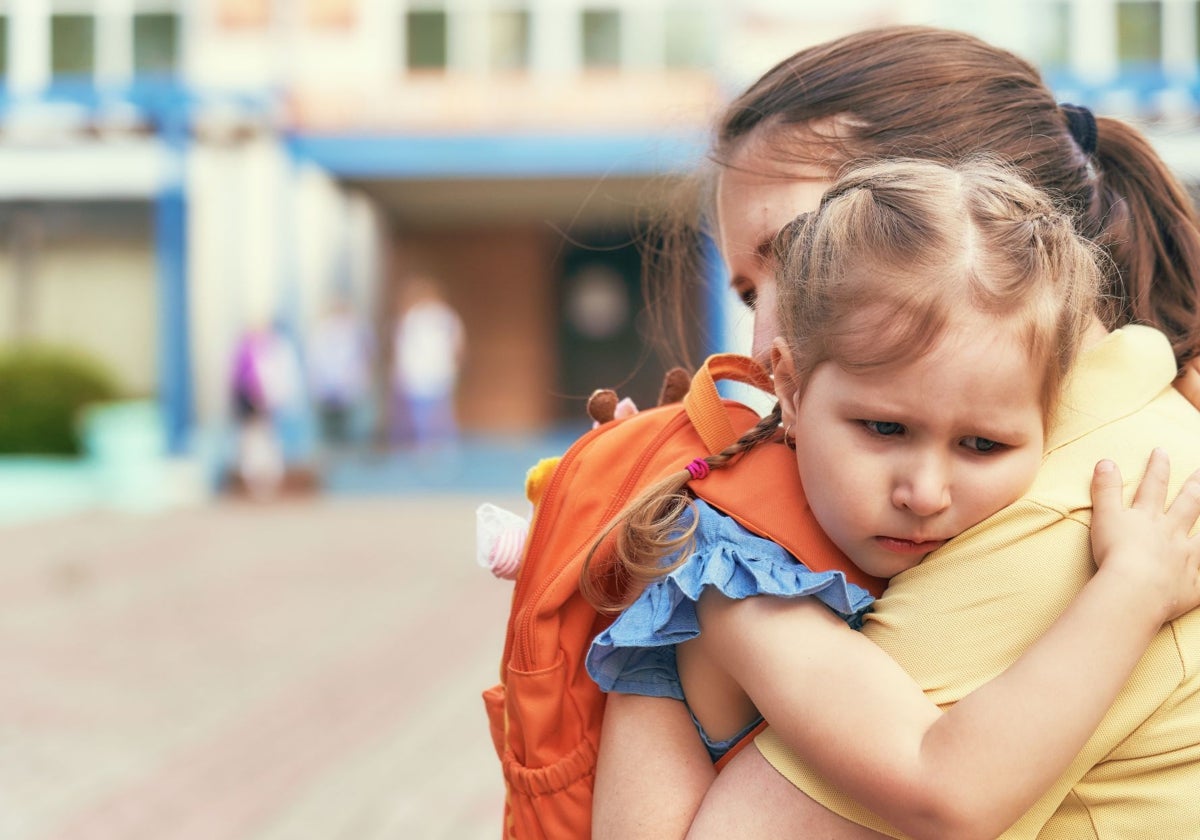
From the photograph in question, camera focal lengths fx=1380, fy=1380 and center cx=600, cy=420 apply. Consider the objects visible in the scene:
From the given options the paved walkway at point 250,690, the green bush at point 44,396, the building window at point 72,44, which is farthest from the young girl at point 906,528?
the building window at point 72,44

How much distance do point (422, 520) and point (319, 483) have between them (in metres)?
2.66

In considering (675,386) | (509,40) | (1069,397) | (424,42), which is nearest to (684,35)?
(509,40)

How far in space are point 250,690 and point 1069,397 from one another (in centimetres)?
576

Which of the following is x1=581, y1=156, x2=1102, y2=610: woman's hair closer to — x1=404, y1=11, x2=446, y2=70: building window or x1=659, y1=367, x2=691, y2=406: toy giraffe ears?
x1=659, y1=367, x2=691, y2=406: toy giraffe ears

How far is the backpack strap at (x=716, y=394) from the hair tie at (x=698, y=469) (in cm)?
6

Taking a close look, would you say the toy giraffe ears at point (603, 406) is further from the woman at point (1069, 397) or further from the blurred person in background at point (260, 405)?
the blurred person in background at point (260, 405)

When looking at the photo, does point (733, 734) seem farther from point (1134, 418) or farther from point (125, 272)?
point (125, 272)

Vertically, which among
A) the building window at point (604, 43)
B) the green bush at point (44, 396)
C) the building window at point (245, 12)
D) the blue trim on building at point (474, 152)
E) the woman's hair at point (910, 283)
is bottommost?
the green bush at point (44, 396)

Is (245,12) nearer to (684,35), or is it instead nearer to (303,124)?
(303,124)

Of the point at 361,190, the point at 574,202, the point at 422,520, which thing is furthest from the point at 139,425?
the point at 574,202

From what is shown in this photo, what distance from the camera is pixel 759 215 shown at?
1.58 m

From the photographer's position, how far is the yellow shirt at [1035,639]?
1.20 metres

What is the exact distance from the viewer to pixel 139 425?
14.3 m

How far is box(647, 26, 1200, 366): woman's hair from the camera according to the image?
4.91 ft
